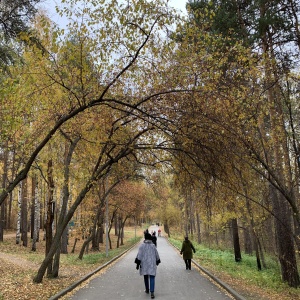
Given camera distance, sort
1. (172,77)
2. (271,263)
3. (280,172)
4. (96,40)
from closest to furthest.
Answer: (96,40) < (172,77) < (280,172) < (271,263)

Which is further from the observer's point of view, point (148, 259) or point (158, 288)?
point (158, 288)

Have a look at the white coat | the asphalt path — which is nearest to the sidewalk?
the asphalt path

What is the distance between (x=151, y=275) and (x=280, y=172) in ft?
19.6

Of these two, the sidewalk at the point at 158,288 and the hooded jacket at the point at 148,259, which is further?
the hooded jacket at the point at 148,259

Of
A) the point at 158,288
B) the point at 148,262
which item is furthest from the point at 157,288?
the point at 148,262

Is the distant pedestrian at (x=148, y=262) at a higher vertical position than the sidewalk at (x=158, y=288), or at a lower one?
higher

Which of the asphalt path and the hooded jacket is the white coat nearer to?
the hooded jacket

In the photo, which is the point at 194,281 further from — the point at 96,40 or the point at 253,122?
the point at 96,40

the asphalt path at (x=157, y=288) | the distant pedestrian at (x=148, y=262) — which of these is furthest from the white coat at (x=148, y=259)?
the asphalt path at (x=157, y=288)

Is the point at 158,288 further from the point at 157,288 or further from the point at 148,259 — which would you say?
the point at 148,259

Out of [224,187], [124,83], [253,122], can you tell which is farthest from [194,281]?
[124,83]

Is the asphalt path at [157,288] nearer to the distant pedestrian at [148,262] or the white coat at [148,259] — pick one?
the distant pedestrian at [148,262]

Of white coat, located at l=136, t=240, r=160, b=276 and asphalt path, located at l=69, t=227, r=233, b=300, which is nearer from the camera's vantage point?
asphalt path, located at l=69, t=227, r=233, b=300

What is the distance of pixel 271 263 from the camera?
20.4 meters
